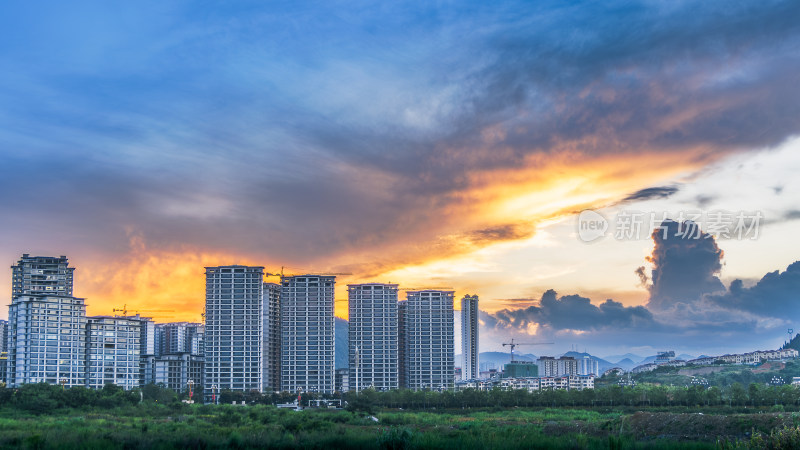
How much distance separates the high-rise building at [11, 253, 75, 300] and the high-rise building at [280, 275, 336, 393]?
27100 millimetres

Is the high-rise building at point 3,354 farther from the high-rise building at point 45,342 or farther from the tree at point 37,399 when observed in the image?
the tree at point 37,399

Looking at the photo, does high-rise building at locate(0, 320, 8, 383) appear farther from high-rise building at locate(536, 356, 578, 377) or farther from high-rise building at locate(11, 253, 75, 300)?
high-rise building at locate(536, 356, 578, 377)

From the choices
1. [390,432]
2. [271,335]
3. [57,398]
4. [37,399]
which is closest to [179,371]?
[271,335]

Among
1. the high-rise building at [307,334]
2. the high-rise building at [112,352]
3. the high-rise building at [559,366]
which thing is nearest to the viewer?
the high-rise building at [112,352]

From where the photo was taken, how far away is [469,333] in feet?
400

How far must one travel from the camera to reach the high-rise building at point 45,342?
68.4 metres

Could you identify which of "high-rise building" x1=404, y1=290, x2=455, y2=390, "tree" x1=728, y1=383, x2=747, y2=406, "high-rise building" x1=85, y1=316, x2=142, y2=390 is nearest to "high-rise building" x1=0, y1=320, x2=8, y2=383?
"high-rise building" x1=85, y1=316, x2=142, y2=390

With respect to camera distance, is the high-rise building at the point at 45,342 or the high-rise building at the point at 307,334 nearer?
the high-rise building at the point at 45,342

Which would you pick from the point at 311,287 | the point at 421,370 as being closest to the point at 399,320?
the point at 421,370

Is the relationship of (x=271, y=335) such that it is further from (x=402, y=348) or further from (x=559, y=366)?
(x=559, y=366)

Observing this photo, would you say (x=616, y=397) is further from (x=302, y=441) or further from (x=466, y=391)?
Answer: (x=302, y=441)

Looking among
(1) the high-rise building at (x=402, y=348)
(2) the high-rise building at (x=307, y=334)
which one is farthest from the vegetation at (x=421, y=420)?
(1) the high-rise building at (x=402, y=348)

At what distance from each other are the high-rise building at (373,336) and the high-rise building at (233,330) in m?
13.4

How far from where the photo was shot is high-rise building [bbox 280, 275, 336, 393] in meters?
85.8
